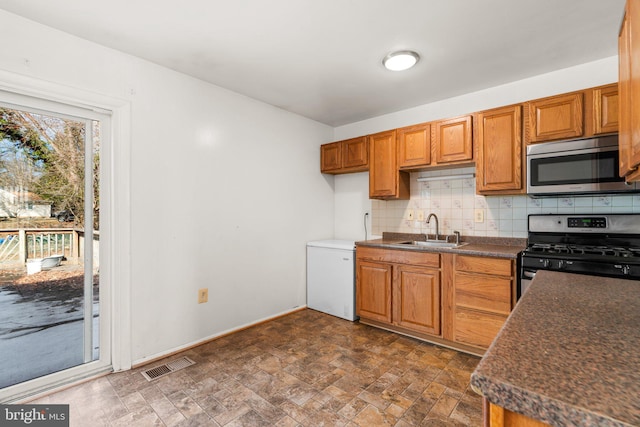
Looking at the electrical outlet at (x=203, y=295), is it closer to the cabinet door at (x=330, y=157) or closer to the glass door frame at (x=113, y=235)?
the glass door frame at (x=113, y=235)

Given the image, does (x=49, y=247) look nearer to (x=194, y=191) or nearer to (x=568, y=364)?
(x=194, y=191)

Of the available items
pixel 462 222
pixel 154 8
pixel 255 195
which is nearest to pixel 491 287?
pixel 462 222

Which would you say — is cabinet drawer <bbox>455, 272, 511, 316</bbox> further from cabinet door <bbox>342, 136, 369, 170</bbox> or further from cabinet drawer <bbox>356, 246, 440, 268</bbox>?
cabinet door <bbox>342, 136, 369, 170</bbox>

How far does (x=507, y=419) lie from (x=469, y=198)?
9.03 feet

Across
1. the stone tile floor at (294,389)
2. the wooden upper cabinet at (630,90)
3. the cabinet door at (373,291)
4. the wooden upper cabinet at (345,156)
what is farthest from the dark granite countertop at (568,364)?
the wooden upper cabinet at (345,156)

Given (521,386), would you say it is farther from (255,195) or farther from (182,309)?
(255,195)

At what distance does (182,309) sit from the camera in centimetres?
255

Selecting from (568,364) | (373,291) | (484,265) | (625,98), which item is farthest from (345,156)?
(568,364)

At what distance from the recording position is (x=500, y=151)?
2523mm

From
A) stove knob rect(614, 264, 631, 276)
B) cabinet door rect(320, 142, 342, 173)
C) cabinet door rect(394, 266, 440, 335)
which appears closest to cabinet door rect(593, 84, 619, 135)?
stove knob rect(614, 264, 631, 276)

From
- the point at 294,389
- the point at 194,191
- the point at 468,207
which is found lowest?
the point at 294,389

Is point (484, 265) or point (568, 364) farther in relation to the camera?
point (484, 265)

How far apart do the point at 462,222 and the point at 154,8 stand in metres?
3.04

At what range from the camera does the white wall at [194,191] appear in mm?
2115
